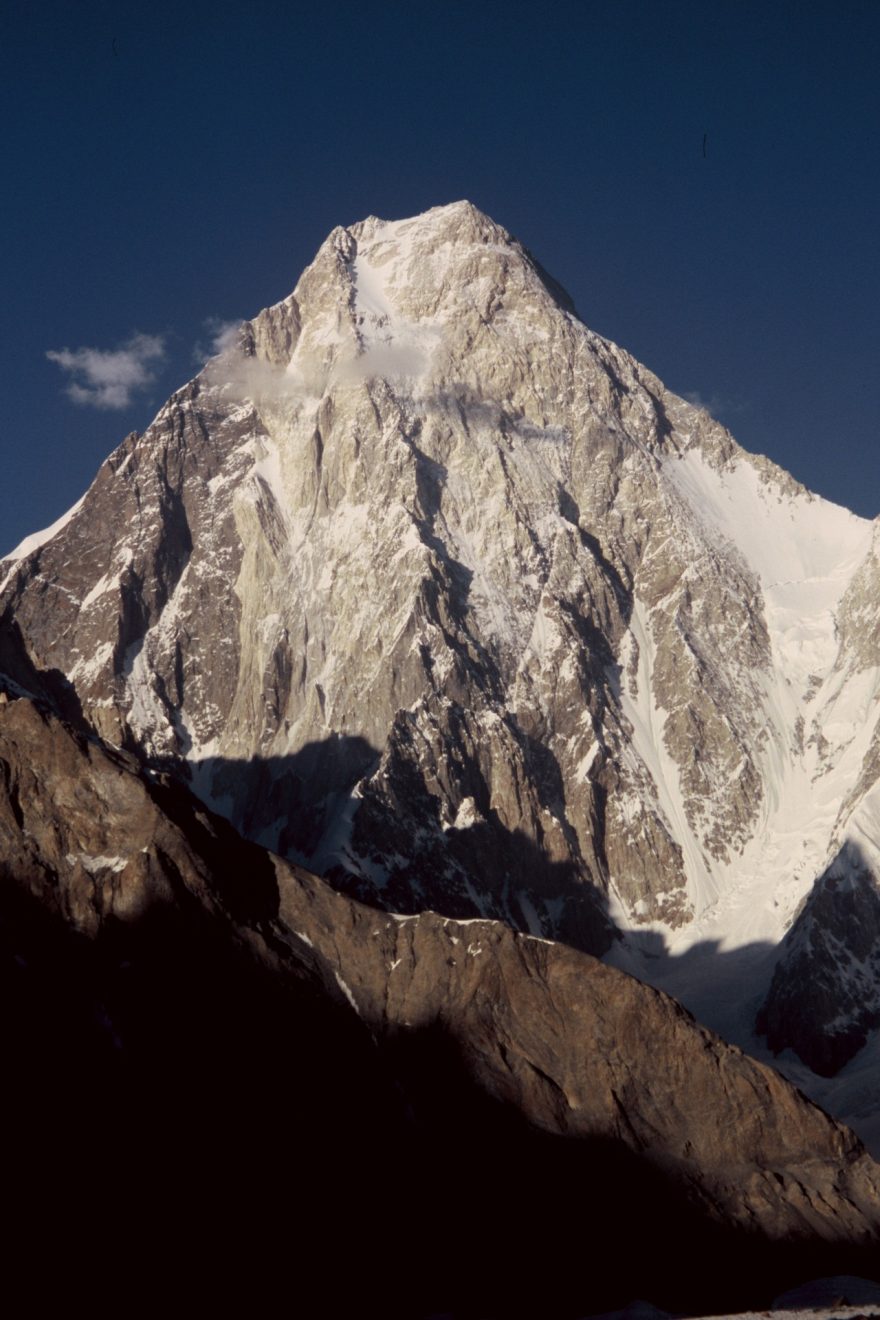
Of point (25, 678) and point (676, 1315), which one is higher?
point (25, 678)

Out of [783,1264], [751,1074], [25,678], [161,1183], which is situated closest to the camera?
[161,1183]

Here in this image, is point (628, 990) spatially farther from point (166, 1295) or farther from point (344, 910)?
point (166, 1295)

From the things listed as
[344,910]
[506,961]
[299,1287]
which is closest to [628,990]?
[506,961]

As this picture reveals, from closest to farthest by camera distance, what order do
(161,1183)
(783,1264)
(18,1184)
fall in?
(18,1184)
(161,1183)
(783,1264)

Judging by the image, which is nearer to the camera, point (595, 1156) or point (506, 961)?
point (595, 1156)

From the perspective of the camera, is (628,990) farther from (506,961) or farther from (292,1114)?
(292,1114)

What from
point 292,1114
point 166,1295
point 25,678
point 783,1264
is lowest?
point 783,1264
